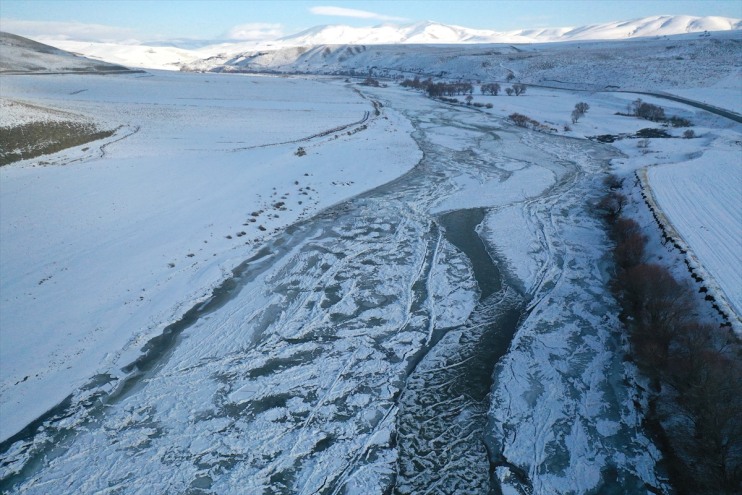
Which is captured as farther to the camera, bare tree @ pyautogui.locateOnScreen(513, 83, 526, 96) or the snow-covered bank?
bare tree @ pyautogui.locateOnScreen(513, 83, 526, 96)

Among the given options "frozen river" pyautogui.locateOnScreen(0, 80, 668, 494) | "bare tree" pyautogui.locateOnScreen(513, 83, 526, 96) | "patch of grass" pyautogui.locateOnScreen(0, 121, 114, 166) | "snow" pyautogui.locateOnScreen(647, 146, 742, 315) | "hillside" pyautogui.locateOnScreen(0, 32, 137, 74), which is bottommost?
"frozen river" pyautogui.locateOnScreen(0, 80, 668, 494)

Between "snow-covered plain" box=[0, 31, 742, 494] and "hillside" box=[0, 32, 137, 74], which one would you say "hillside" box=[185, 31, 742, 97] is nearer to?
"snow-covered plain" box=[0, 31, 742, 494]

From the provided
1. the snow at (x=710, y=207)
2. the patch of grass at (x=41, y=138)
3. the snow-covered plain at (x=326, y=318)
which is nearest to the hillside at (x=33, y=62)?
the patch of grass at (x=41, y=138)

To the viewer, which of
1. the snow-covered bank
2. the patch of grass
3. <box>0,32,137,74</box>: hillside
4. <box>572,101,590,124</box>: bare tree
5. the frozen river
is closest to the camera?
the frozen river

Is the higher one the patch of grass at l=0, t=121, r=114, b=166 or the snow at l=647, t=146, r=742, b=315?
the patch of grass at l=0, t=121, r=114, b=166

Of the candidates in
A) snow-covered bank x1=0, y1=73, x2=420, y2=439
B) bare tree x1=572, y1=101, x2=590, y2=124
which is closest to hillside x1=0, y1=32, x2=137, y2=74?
snow-covered bank x1=0, y1=73, x2=420, y2=439

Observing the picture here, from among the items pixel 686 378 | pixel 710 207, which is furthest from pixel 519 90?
pixel 686 378

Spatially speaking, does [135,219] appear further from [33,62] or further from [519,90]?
[33,62]
